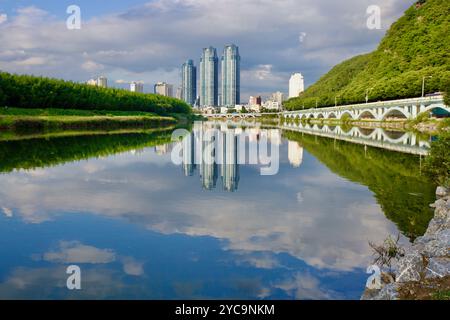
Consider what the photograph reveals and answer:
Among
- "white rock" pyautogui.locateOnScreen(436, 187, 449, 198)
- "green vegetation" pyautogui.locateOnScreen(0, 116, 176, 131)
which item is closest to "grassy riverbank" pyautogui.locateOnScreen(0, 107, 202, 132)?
"green vegetation" pyautogui.locateOnScreen(0, 116, 176, 131)

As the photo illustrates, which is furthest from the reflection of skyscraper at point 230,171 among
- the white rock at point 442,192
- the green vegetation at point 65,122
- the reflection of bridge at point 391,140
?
the green vegetation at point 65,122

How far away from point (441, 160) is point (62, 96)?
216 feet

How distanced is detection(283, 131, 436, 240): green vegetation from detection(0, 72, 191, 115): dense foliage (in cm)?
4761

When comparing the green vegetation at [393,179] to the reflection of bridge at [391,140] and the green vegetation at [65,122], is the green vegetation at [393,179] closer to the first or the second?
the reflection of bridge at [391,140]

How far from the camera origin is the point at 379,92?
80312mm

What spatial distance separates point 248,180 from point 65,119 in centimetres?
4735

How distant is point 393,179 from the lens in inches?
774

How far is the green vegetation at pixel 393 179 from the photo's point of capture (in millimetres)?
12688

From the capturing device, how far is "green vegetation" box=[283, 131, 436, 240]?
12.7 m

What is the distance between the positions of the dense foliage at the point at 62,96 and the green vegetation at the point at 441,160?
56727mm

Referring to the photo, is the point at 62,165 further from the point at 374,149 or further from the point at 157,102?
the point at 157,102

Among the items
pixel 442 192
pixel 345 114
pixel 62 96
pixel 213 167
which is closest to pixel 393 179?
pixel 442 192

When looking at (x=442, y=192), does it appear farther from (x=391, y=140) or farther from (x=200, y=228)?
(x=391, y=140)
